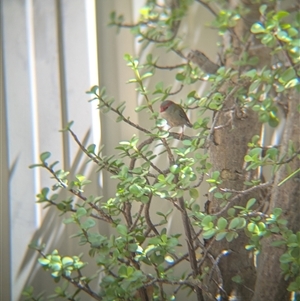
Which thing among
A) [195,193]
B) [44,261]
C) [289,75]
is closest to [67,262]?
[44,261]

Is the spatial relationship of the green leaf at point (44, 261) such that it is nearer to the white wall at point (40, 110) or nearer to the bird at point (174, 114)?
the white wall at point (40, 110)

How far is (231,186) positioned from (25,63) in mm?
691

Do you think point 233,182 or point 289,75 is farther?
point 233,182

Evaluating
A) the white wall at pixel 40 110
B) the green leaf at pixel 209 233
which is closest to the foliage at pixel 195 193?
the green leaf at pixel 209 233

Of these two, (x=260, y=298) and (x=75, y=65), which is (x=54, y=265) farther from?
(x=75, y=65)

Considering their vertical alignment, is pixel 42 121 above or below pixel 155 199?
above

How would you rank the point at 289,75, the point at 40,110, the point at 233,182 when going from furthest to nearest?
the point at 40,110
the point at 233,182
the point at 289,75

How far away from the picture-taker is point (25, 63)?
1376 millimetres

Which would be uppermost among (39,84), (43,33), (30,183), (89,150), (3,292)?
Result: (43,33)

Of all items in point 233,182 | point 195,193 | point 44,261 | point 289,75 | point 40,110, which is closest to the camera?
point 289,75

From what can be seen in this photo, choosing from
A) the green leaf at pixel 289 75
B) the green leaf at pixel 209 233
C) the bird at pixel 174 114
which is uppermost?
the green leaf at pixel 289 75

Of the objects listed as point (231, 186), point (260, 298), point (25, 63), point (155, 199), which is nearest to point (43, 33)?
point (25, 63)

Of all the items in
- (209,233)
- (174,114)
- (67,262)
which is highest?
(174,114)

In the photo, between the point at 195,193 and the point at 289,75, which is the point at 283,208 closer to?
the point at 195,193
